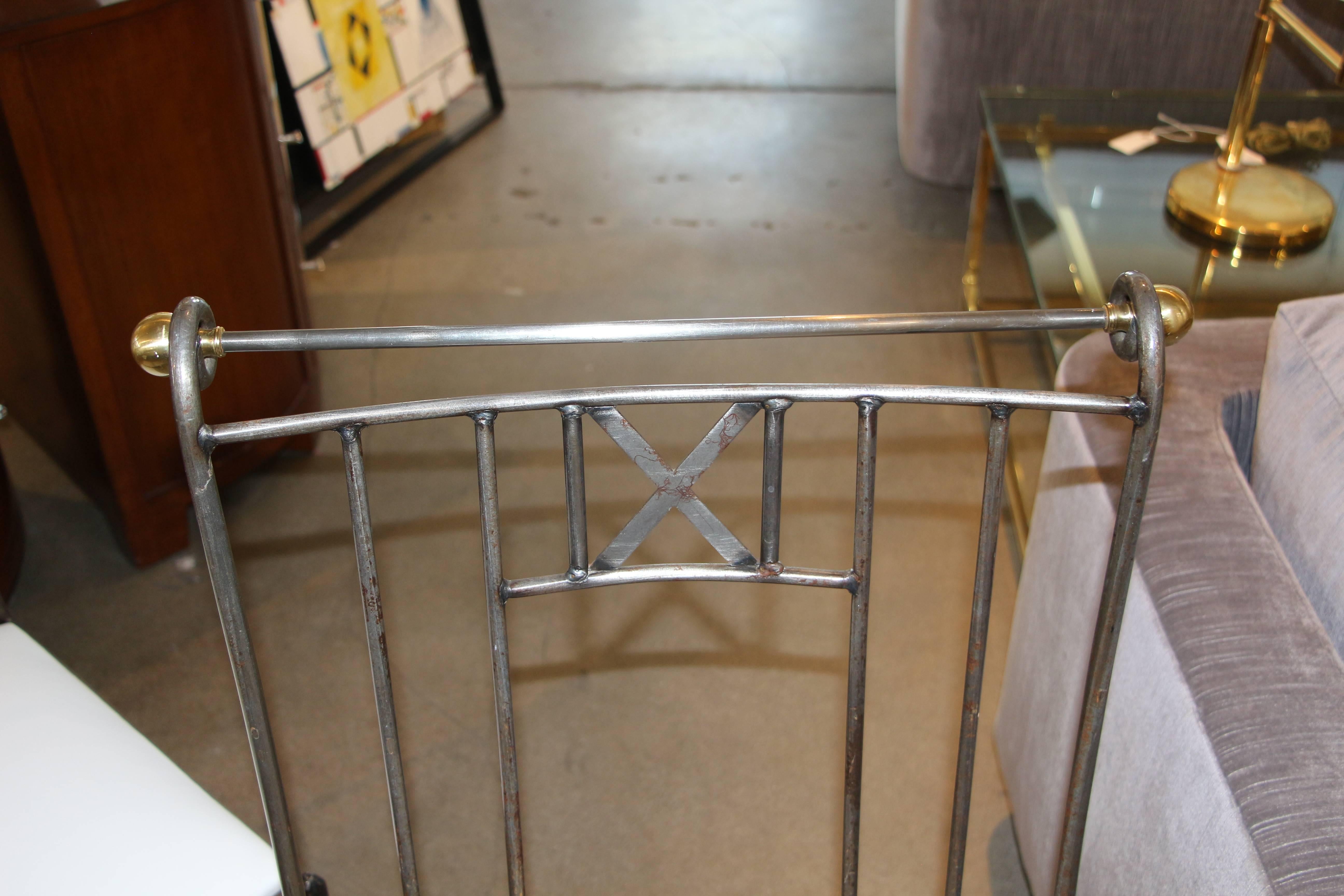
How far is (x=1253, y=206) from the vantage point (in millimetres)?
1859

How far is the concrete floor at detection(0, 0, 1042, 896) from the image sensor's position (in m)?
1.50

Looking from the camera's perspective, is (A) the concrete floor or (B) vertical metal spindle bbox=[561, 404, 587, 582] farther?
(A) the concrete floor

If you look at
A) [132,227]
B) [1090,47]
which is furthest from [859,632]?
[1090,47]

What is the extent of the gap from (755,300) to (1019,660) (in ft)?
4.37

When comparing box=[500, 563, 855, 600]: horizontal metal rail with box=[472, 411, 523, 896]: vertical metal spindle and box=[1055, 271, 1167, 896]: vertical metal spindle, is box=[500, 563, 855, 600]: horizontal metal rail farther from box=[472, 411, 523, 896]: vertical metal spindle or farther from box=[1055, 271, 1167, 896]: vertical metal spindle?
box=[1055, 271, 1167, 896]: vertical metal spindle

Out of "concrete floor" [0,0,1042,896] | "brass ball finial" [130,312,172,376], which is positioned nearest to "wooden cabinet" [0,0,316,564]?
"concrete floor" [0,0,1042,896]

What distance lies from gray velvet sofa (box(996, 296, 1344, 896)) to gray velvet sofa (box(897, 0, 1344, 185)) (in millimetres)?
1524

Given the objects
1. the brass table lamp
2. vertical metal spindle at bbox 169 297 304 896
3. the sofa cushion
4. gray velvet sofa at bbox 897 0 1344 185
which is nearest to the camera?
vertical metal spindle at bbox 169 297 304 896

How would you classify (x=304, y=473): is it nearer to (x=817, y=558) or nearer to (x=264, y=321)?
(x=264, y=321)

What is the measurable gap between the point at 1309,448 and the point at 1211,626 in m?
0.20

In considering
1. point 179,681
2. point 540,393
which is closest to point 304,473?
point 179,681

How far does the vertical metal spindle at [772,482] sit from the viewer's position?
75 centimetres

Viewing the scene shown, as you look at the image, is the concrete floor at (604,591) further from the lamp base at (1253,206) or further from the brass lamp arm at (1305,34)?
the brass lamp arm at (1305,34)

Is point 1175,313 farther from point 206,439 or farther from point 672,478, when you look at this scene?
point 206,439
